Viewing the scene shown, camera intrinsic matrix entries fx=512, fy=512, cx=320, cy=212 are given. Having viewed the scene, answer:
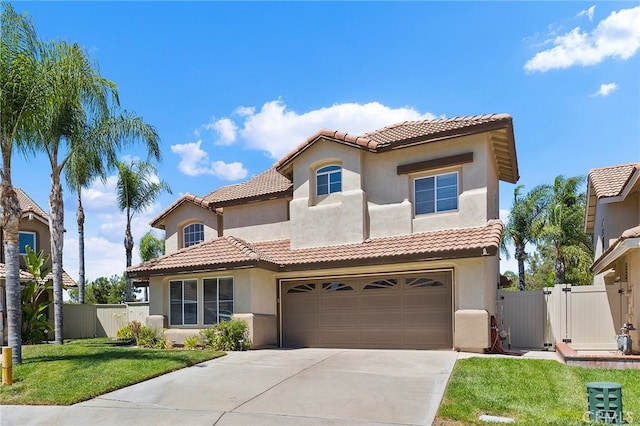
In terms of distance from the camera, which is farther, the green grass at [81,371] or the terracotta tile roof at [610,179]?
the terracotta tile roof at [610,179]

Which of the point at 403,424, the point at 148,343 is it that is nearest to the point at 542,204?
the point at 148,343

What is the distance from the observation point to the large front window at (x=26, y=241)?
2453cm

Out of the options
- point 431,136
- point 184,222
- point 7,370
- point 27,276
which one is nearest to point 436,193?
point 431,136

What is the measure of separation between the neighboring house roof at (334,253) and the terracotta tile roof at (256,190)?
6.26ft

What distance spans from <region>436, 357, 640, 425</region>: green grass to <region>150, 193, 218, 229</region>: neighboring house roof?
13725 mm

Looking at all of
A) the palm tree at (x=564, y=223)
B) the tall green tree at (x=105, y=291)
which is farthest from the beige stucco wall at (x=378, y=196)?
the tall green tree at (x=105, y=291)

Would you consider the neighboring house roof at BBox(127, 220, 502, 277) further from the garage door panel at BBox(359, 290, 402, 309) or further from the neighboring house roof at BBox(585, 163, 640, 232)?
the neighboring house roof at BBox(585, 163, 640, 232)

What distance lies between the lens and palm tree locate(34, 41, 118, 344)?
1397cm

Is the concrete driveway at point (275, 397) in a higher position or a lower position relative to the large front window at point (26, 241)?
lower

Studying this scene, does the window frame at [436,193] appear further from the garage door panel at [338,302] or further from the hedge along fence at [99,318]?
the hedge along fence at [99,318]

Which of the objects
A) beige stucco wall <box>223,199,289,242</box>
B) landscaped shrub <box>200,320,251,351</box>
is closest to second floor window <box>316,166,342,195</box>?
beige stucco wall <box>223,199,289,242</box>

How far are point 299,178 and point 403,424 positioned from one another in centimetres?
1167

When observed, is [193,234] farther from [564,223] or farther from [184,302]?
[564,223]

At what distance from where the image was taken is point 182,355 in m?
13.8
